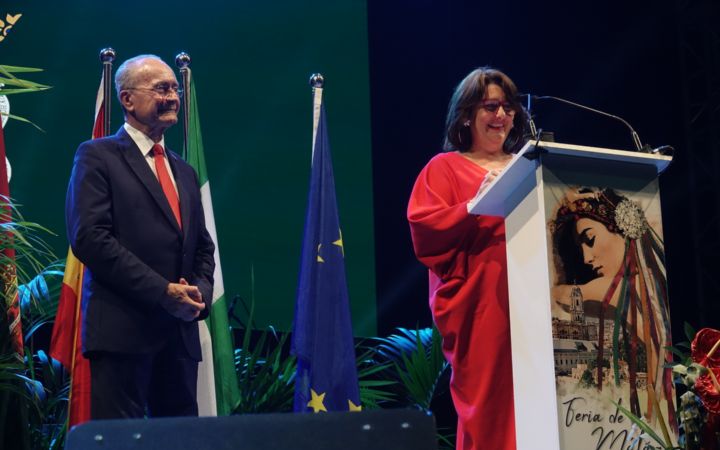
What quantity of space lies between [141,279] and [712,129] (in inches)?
154

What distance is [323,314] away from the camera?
3934 millimetres

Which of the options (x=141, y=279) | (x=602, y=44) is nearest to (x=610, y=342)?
(x=141, y=279)

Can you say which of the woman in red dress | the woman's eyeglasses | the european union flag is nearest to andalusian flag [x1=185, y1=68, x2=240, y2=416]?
the european union flag

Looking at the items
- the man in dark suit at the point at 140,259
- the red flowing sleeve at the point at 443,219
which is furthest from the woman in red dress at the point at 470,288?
the man in dark suit at the point at 140,259

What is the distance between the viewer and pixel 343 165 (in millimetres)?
5160

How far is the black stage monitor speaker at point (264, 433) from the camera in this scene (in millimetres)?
1244

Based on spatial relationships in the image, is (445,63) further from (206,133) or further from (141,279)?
(141,279)

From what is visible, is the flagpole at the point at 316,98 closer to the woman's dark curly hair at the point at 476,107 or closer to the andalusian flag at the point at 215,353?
the andalusian flag at the point at 215,353

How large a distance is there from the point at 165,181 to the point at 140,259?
0.30m

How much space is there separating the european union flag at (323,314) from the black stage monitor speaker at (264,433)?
2.51 metres

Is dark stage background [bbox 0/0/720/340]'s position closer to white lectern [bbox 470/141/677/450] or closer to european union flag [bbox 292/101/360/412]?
european union flag [bbox 292/101/360/412]

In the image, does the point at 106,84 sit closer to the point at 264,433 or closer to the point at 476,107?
the point at 476,107

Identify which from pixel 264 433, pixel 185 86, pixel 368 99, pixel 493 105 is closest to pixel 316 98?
pixel 185 86

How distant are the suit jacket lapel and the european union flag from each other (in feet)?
3.83
